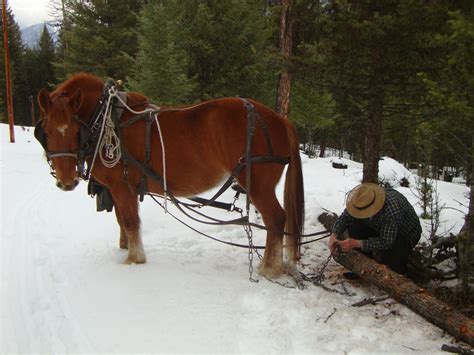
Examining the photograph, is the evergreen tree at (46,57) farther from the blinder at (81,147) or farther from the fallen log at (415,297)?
the fallen log at (415,297)

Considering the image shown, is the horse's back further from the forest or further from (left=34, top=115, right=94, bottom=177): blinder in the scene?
the forest

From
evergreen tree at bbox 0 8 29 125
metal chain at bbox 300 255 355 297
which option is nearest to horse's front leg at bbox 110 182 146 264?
metal chain at bbox 300 255 355 297

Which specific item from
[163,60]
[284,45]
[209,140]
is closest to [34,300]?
[209,140]

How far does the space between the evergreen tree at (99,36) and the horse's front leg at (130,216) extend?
1651 centimetres

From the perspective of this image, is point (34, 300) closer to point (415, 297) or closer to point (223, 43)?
point (415, 297)

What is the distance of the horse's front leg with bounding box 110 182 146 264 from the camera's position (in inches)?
Answer: 157

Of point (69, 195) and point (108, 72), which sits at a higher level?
point (108, 72)

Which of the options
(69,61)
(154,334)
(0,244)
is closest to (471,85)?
(154,334)

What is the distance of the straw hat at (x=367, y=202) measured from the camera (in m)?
3.55

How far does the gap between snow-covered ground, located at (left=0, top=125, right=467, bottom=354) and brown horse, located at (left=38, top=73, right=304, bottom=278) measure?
1.54ft

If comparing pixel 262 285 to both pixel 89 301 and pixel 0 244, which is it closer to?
pixel 89 301

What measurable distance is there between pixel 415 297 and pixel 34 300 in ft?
10.6

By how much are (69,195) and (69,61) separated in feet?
48.8

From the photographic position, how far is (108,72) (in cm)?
2012
